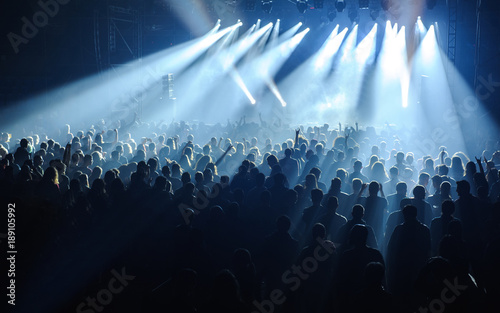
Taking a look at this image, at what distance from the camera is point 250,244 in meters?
6.19

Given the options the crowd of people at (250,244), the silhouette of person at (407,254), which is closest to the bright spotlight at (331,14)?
the crowd of people at (250,244)

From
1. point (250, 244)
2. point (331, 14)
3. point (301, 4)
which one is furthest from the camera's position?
point (331, 14)

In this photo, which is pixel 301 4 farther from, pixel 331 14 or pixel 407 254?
pixel 407 254

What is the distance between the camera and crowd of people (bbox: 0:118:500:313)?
443 cm

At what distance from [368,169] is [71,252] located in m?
5.87

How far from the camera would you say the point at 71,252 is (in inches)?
266

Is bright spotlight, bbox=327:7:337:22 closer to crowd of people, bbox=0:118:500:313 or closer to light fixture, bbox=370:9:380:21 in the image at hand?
light fixture, bbox=370:9:380:21

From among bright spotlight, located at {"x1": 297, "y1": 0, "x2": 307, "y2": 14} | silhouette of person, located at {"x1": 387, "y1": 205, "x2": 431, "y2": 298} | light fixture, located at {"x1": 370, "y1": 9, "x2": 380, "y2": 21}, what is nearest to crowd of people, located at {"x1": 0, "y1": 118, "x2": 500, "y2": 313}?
silhouette of person, located at {"x1": 387, "y1": 205, "x2": 431, "y2": 298}

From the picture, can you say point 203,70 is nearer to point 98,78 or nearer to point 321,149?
point 98,78

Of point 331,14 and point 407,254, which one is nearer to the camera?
point 407,254

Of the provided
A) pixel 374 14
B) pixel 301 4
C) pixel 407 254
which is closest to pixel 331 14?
pixel 374 14

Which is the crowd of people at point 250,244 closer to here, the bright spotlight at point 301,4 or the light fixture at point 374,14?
the bright spotlight at point 301,4

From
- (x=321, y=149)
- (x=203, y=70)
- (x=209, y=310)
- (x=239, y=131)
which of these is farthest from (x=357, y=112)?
(x=209, y=310)

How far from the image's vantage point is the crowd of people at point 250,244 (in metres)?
4.43
